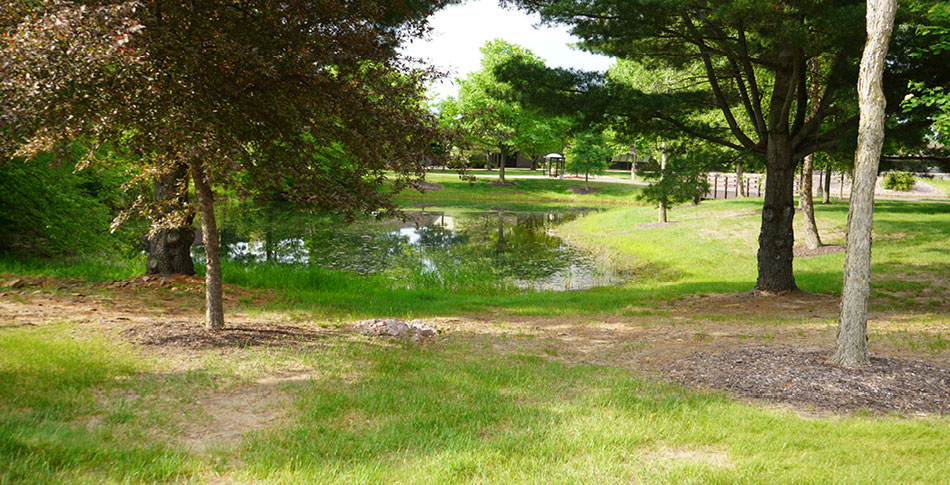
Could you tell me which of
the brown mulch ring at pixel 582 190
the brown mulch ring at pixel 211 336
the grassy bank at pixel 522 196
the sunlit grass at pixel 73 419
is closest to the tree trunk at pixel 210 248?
the brown mulch ring at pixel 211 336

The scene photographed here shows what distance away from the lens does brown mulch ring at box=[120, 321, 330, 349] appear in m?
7.11

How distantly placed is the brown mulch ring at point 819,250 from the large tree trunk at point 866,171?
41.7 feet

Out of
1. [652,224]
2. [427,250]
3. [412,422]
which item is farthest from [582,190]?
[412,422]

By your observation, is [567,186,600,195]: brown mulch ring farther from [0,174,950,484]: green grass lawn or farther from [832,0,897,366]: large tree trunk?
[832,0,897,366]: large tree trunk

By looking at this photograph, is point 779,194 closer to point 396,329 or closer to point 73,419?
point 396,329

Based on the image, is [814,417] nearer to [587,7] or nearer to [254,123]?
[254,123]

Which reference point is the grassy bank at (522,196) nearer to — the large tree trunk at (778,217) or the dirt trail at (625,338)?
the large tree trunk at (778,217)

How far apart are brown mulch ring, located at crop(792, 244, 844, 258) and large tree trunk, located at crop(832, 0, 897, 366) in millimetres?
12716

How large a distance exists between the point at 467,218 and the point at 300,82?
28.0 metres

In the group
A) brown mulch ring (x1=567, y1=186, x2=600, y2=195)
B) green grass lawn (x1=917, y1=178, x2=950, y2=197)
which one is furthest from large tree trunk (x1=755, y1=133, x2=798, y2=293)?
green grass lawn (x1=917, y1=178, x2=950, y2=197)

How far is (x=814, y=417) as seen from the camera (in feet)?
17.1

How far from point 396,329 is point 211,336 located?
7.55 feet

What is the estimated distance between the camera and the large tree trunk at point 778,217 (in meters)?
12.3

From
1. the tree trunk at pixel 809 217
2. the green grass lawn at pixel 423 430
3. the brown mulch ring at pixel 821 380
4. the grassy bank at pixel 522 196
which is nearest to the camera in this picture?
the green grass lawn at pixel 423 430
